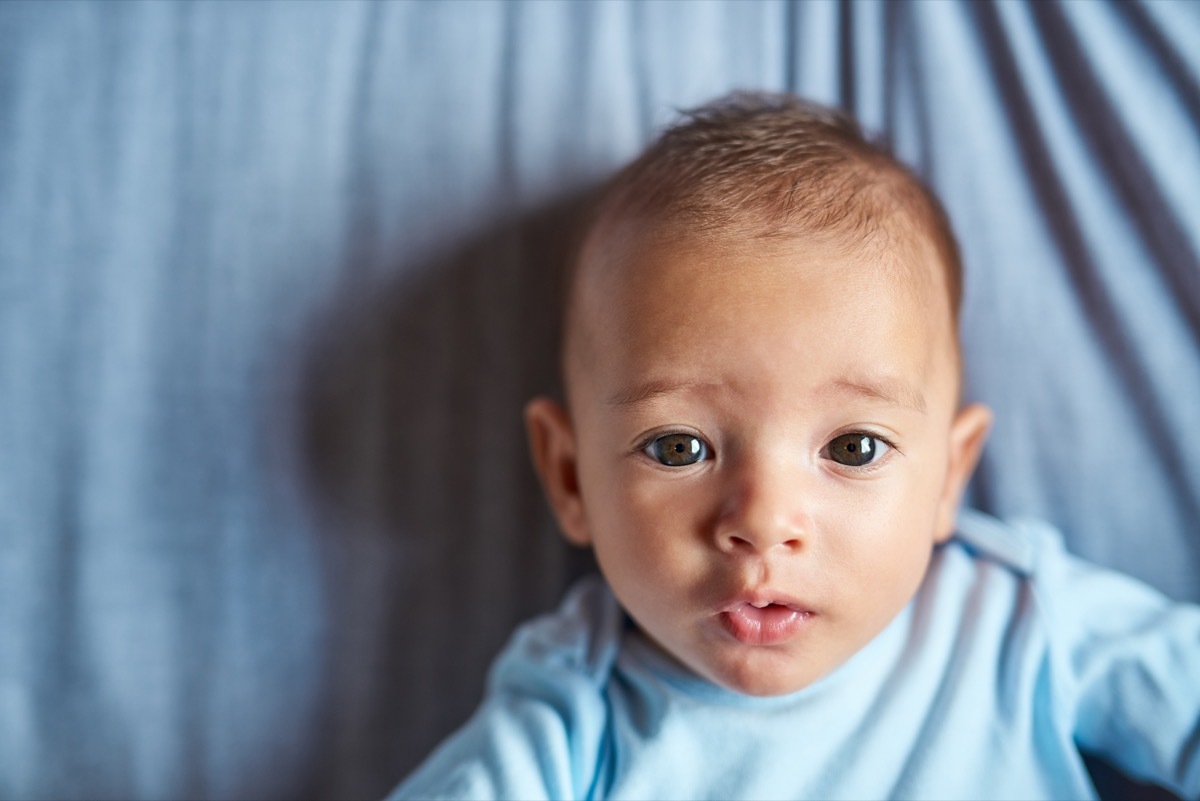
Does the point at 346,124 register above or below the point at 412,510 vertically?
above


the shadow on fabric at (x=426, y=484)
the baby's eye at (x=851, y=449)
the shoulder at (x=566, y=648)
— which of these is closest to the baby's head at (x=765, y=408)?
the baby's eye at (x=851, y=449)

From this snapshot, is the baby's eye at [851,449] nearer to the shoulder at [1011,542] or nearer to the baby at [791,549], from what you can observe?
the baby at [791,549]

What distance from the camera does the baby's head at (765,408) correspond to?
85cm

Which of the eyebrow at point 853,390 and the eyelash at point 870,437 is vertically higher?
the eyebrow at point 853,390

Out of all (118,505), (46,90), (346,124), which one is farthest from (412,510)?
(46,90)

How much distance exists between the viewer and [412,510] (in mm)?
1150

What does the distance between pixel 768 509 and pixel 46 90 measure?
93 centimetres

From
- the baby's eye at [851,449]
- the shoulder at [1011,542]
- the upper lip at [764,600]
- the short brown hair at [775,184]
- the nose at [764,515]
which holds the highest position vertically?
the short brown hair at [775,184]

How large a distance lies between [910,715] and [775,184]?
545mm

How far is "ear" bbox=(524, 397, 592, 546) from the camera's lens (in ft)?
3.44

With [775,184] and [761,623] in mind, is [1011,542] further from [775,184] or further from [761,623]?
[775,184]

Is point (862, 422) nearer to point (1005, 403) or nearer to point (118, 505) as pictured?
point (1005, 403)

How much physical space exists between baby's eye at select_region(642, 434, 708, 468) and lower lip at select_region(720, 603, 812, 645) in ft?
0.45

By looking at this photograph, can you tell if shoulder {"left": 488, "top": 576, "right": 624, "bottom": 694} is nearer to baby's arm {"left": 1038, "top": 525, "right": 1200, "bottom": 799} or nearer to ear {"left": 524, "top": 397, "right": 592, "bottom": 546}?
ear {"left": 524, "top": 397, "right": 592, "bottom": 546}
